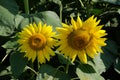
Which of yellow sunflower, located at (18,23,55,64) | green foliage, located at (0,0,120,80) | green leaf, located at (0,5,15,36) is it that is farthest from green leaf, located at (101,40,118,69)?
green leaf, located at (0,5,15,36)

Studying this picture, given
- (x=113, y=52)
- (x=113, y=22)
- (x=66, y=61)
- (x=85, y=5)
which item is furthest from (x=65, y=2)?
(x=66, y=61)

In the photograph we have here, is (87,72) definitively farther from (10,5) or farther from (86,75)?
(10,5)

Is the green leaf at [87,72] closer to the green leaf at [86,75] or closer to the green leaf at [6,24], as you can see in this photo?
the green leaf at [86,75]

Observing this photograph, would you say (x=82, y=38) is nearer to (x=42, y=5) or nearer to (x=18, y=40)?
(x=18, y=40)

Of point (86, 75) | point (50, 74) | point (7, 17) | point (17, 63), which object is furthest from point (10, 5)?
point (86, 75)

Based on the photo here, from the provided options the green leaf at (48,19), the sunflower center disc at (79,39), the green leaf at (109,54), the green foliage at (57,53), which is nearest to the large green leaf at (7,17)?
the green foliage at (57,53)

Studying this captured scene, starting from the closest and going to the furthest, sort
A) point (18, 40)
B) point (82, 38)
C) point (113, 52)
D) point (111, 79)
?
point (82, 38)
point (18, 40)
point (113, 52)
point (111, 79)

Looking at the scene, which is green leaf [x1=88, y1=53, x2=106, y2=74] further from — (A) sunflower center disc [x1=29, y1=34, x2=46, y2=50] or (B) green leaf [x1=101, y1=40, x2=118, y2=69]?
(A) sunflower center disc [x1=29, y1=34, x2=46, y2=50]
